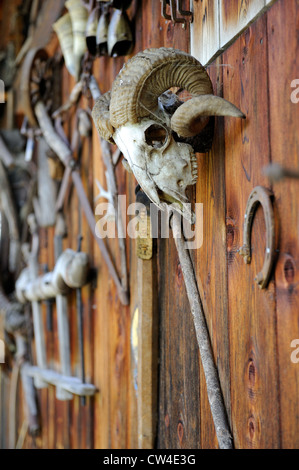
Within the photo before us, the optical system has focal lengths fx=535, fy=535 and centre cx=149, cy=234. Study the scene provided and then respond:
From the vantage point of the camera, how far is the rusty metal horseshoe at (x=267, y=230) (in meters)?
1.40

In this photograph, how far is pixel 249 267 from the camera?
156cm

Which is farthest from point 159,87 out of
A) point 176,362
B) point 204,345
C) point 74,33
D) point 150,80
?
point 74,33

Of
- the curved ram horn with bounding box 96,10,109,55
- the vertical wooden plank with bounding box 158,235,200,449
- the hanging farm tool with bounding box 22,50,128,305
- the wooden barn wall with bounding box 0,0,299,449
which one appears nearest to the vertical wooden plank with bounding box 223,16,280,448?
the wooden barn wall with bounding box 0,0,299,449

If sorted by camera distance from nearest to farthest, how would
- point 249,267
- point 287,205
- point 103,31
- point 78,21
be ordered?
point 287,205, point 249,267, point 103,31, point 78,21

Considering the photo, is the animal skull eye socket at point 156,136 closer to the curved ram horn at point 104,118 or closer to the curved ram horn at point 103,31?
the curved ram horn at point 104,118

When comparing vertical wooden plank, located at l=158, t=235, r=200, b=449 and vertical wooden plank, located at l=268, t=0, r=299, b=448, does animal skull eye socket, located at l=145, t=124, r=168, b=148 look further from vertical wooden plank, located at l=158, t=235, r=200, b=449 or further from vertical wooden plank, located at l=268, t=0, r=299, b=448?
vertical wooden plank, located at l=158, t=235, r=200, b=449

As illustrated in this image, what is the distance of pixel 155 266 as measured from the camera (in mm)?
2348

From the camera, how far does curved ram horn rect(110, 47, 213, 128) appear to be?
1.64m

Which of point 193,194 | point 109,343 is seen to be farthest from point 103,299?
point 193,194

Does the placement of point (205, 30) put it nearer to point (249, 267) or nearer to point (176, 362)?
point (249, 267)

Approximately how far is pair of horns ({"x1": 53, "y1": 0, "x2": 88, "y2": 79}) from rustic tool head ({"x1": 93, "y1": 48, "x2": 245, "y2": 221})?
148cm

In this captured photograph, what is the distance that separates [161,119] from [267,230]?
1.89 feet

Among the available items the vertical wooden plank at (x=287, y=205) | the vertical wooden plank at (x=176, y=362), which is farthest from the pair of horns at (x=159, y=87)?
the vertical wooden plank at (x=176, y=362)

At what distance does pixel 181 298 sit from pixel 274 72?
98 centimetres
